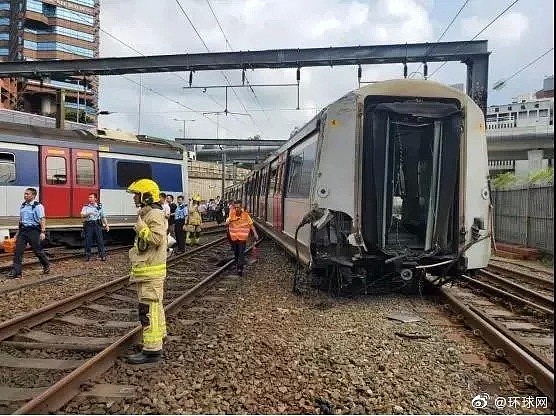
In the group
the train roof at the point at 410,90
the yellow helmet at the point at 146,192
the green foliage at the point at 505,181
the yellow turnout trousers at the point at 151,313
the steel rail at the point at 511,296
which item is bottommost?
the steel rail at the point at 511,296

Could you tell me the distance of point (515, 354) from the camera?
5.55 meters

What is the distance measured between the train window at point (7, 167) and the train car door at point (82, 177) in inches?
71.3

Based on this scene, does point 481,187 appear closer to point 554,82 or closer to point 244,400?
point 244,400

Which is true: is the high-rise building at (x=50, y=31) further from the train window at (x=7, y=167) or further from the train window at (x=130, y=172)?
the train window at (x=7, y=167)

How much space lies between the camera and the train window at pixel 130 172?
1730 centimetres

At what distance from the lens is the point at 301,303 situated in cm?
859

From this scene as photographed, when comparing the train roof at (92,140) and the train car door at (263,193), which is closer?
the train roof at (92,140)

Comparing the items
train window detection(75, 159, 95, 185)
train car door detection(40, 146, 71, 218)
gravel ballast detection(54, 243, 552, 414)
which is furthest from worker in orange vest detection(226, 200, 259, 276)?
train window detection(75, 159, 95, 185)

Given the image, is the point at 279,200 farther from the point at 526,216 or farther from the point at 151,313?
the point at 526,216

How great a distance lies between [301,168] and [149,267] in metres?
5.58

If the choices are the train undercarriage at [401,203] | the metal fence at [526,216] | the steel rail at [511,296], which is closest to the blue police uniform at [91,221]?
the train undercarriage at [401,203]

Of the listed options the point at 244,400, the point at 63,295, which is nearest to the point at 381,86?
the point at 244,400

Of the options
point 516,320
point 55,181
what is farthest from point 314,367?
point 55,181

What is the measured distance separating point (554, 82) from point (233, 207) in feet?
30.4
